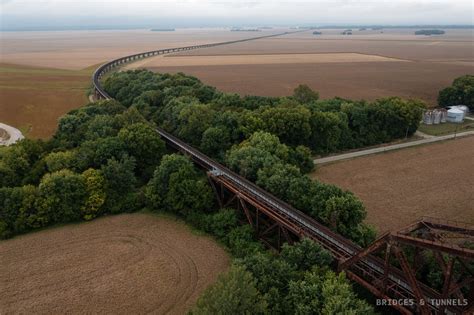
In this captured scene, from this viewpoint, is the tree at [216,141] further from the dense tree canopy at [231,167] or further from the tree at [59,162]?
the tree at [59,162]

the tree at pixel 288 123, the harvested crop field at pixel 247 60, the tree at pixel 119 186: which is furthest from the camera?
the harvested crop field at pixel 247 60

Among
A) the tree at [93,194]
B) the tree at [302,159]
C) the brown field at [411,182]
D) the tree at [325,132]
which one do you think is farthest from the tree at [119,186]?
the tree at [325,132]

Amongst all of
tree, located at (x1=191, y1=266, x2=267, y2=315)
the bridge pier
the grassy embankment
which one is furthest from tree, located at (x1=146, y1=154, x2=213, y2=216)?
the grassy embankment

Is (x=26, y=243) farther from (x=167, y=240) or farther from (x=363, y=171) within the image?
(x=363, y=171)

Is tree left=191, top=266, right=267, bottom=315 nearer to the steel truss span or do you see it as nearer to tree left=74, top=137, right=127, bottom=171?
the steel truss span

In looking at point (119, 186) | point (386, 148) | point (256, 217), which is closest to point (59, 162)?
point (119, 186)

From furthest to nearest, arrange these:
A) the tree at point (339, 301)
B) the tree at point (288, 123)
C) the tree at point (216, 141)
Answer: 1. the tree at point (288, 123)
2. the tree at point (216, 141)
3. the tree at point (339, 301)

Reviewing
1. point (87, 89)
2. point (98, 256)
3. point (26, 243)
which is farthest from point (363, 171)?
point (87, 89)
